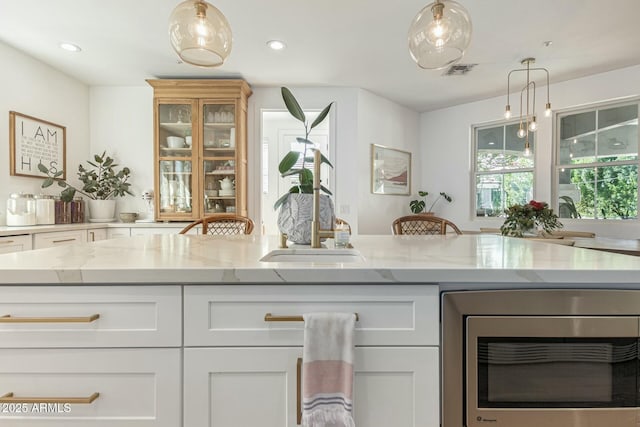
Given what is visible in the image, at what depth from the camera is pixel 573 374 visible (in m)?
0.86

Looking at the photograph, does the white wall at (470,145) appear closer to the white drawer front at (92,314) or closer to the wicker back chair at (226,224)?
the wicker back chair at (226,224)

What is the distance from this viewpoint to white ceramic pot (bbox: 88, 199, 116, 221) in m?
3.75

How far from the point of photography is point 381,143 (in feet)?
14.8

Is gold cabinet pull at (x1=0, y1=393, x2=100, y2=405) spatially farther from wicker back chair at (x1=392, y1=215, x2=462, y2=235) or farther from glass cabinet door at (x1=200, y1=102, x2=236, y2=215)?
glass cabinet door at (x1=200, y1=102, x2=236, y2=215)

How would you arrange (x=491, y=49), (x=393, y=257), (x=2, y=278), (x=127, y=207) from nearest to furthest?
1. (x=2, y=278)
2. (x=393, y=257)
3. (x=491, y=49)
4. (x=127, y=207)

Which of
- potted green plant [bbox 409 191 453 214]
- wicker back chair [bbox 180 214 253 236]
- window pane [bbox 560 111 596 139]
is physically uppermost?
window pane [bbox 560 111 596 139]

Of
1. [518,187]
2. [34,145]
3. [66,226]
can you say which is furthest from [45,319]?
[518,187]

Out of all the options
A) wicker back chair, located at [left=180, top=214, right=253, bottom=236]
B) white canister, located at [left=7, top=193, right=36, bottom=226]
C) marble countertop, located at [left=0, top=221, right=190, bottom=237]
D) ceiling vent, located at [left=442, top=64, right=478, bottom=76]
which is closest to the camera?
wicker back chair, located at [left=180, top=214, right=253, bottom=236]

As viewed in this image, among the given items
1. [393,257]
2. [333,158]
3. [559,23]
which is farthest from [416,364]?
[333,158]

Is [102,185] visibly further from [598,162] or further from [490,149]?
→ [598,162]

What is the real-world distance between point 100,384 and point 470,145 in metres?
5.04

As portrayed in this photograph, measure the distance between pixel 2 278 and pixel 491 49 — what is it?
12.2 ft

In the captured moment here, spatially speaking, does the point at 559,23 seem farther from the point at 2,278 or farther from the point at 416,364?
the point at 2,278

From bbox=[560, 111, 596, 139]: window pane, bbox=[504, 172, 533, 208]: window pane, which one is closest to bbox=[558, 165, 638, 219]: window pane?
bbox=[504, 172, 533, 208]: window pane
